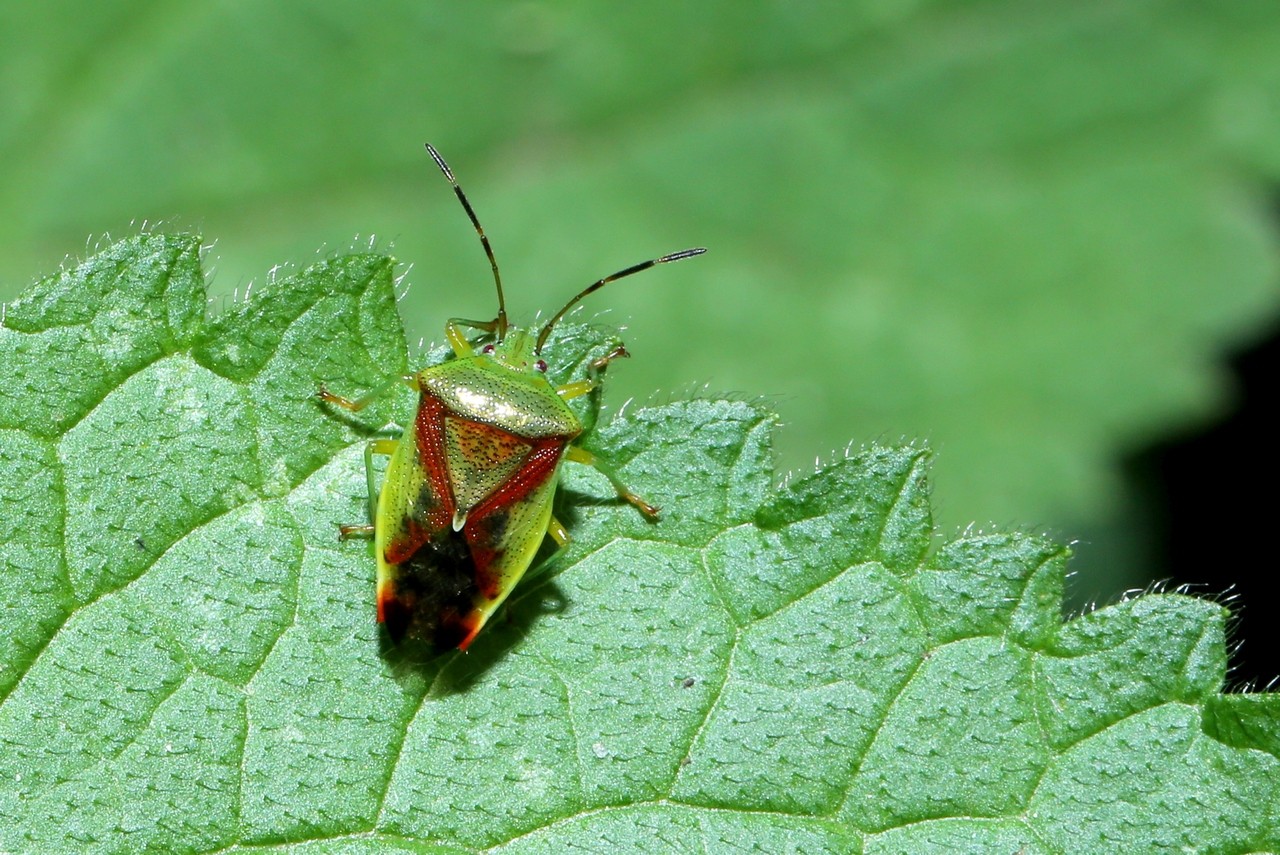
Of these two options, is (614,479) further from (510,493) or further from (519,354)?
(519,354)

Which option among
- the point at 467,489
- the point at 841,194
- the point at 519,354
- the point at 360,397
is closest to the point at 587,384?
the point at 519,354

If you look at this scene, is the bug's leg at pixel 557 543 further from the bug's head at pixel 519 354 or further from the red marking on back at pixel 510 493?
the bug's head at pixel 519 354

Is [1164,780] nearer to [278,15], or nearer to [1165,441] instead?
[1165,441]

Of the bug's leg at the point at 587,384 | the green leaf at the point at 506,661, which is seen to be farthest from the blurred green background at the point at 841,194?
the green leaf at the point at 506,661

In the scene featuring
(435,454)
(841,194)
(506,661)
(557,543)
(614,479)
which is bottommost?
(506,661)

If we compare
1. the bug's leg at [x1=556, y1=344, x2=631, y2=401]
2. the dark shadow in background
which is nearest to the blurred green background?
the dark shadow in background

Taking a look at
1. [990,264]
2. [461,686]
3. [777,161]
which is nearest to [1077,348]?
[990,264]
